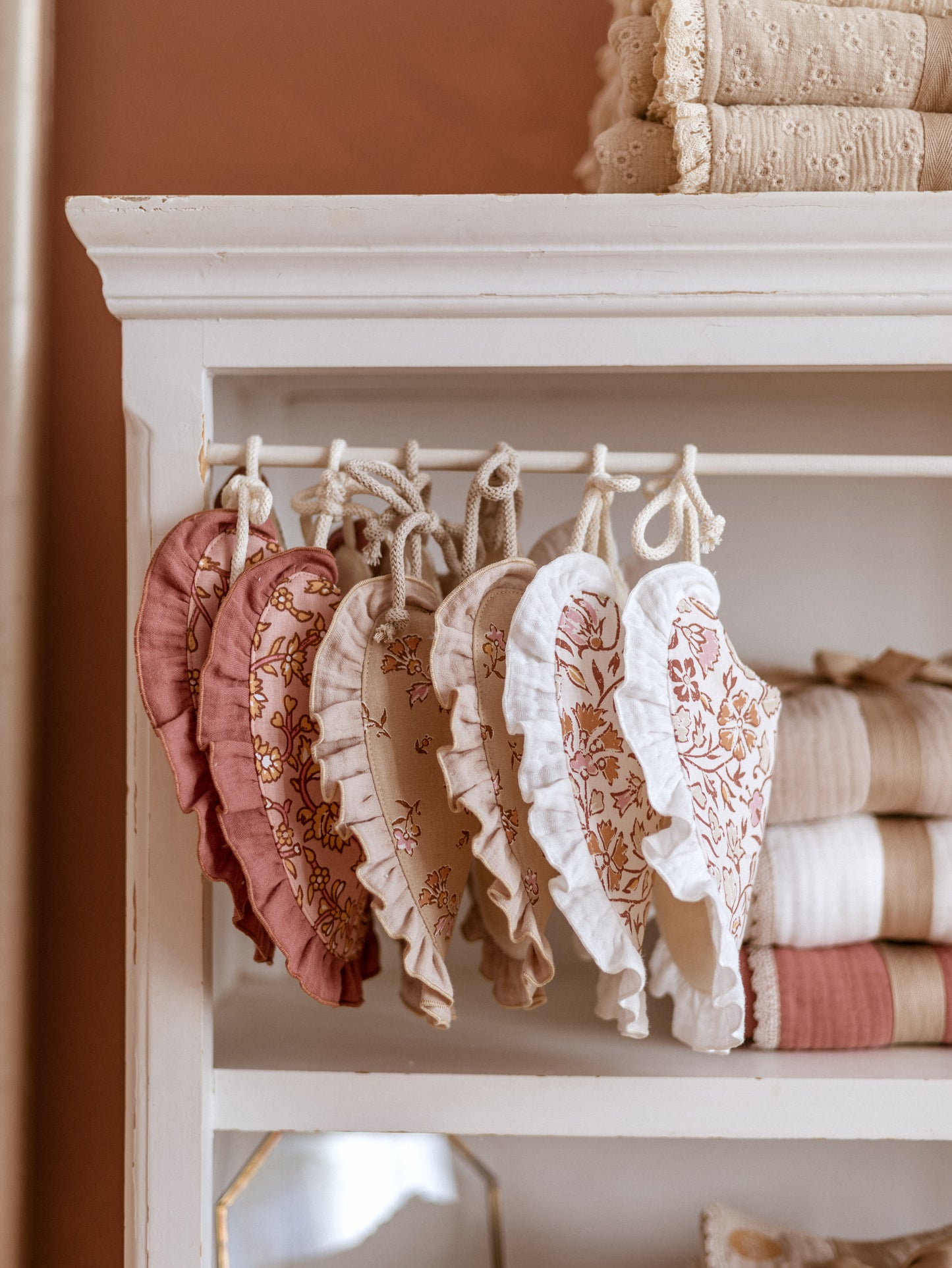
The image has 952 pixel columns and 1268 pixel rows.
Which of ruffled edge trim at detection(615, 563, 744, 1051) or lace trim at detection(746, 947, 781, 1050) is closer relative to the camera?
ruffled edge trim at detection(615, 563, 744, 1051)

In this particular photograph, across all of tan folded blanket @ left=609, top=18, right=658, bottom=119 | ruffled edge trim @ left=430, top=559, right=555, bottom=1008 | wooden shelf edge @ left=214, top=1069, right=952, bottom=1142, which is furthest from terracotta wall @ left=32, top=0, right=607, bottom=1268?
ruffled edge trim @ left=430, top=559, right=555, bottom=1008

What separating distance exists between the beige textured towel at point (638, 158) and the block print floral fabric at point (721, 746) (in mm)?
299

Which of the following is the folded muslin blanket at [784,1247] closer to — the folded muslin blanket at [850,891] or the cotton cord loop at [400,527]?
the folded muslin blanket at [850,891]

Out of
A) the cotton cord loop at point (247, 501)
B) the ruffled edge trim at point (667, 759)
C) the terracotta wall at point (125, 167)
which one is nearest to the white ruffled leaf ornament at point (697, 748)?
the ruffled edge trim at point (667, 759)

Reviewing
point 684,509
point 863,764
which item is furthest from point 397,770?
point 863,764

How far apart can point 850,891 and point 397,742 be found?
0.37 meters

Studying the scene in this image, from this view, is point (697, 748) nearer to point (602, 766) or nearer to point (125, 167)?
point (602, 766)

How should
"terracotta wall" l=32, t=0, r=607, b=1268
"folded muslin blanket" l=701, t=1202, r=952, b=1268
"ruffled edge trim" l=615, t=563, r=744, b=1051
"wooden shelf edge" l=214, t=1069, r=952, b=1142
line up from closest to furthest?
"ruffled edge trim" l=615, t=563, r=744, b=1051 → "wooden shelf edge" l=214, t=1069, r=952, b=1142 → "folded muslin blanket" l=701, t=1202, r=952, b=1268 → "terracotta wall" l=32, t=0, r=607, b=1268

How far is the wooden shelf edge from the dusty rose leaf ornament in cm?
9

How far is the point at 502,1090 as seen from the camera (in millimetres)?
614

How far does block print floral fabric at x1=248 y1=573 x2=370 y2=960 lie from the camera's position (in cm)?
55

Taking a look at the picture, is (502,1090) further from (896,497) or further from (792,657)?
(896,497)

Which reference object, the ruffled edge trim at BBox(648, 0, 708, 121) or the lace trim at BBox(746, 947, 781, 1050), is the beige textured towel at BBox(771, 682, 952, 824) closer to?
the lace trim at BBox(746, 947, 781, 1050)

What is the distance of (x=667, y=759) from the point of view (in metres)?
0.51
